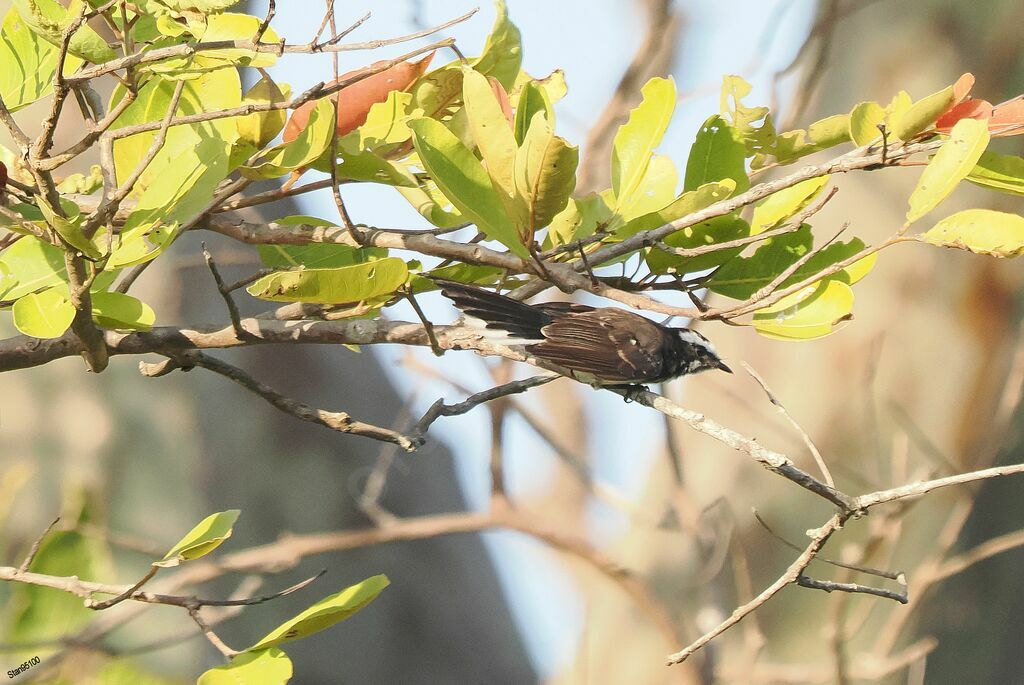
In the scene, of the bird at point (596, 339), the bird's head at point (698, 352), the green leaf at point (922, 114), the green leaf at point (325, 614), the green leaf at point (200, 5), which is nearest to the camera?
the green leaf at point (200, 5)

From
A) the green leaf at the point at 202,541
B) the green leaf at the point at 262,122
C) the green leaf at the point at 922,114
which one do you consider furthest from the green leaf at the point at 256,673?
the green leaf at the point at 922,114

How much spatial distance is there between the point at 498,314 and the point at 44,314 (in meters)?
0.93

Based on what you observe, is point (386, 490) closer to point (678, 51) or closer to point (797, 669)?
point (797, 669)

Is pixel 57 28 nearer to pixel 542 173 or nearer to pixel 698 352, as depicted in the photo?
pixel 542 173

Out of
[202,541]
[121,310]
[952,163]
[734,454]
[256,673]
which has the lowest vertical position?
[734,454]

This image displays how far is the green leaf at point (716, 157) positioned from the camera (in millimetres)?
1503

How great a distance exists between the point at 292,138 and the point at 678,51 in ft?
12.5

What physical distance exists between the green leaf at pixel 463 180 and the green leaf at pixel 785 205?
476mm

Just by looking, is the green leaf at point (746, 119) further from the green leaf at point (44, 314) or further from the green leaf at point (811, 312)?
the green leaf at point (44, 314)

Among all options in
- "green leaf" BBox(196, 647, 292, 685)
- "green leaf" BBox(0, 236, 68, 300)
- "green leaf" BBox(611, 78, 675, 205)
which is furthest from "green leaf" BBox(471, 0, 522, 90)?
"green leaf" BBox(196, 647, 292, 685)

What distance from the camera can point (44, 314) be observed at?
115 cm

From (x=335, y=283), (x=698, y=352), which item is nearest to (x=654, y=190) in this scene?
(x=335, y=283)

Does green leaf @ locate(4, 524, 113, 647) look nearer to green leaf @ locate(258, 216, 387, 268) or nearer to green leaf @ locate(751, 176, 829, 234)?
green leaf @ locate(258, 216, 387, 268)

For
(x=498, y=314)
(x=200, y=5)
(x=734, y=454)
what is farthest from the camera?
(x=734, y=454)
